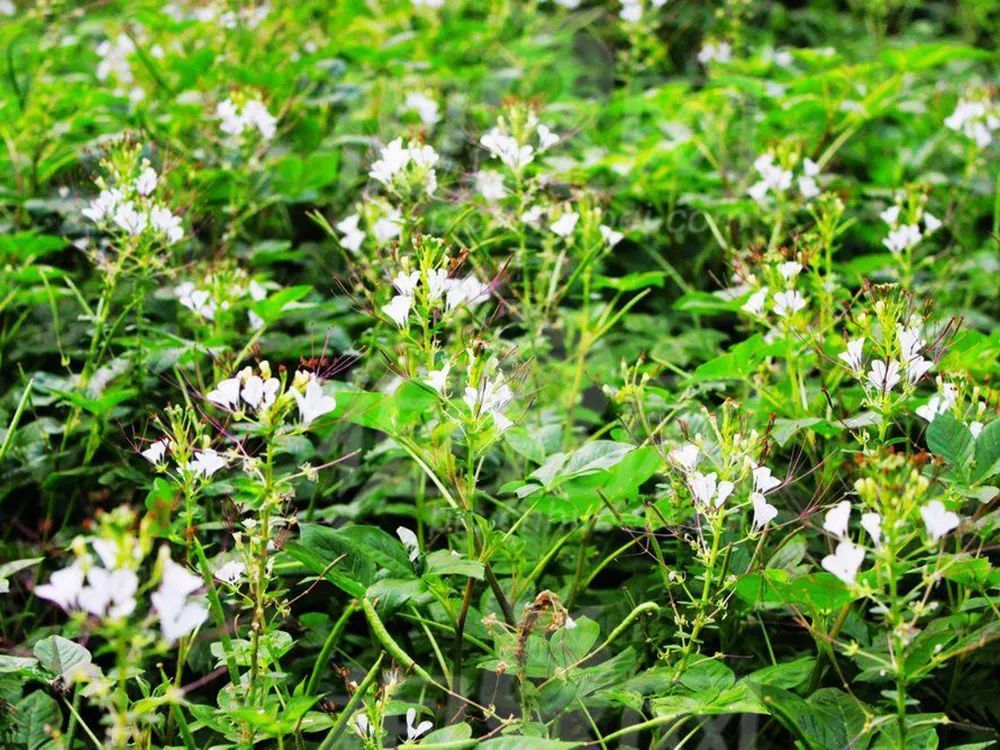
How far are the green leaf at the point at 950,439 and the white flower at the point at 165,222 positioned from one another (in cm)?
117

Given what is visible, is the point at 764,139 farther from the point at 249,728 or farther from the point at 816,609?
the point at 249,728

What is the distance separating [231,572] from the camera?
1352 millimetres

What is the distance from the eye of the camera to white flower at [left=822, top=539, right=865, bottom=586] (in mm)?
1112

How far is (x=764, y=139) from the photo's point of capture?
112 inches

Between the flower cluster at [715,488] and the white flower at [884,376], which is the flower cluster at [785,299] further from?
the flower cluster at [715,488]

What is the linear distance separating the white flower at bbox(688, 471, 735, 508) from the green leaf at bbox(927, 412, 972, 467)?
0.88ft

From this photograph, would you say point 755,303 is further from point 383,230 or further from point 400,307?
point 383,230

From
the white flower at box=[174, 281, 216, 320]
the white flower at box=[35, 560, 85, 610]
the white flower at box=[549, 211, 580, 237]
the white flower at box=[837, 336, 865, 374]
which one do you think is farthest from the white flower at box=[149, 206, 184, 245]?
the white flower at box=[837, 336, 865, 374]

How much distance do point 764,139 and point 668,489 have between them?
5.33 feet

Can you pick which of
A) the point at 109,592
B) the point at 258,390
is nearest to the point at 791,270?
the point at 258,390

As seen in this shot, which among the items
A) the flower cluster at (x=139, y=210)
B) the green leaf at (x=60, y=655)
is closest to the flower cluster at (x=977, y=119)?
the flower cluster at (x=139, y=210)

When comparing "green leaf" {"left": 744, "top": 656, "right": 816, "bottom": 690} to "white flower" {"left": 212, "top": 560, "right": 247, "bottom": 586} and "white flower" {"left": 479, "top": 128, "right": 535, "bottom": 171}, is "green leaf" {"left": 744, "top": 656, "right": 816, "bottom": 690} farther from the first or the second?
"white flower" {"left": 479, "top": 128, "right": 535, "bottom": 171}

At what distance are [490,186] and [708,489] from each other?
0.88 m

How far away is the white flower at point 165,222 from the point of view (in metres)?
1.76
